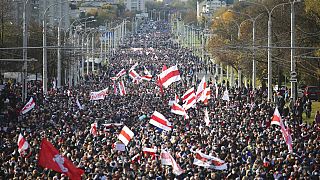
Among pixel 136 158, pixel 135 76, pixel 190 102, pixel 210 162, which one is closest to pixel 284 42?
pixel 135 76

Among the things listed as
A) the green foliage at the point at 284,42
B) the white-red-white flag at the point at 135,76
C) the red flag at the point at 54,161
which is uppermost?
the red flag at the point at 54,161

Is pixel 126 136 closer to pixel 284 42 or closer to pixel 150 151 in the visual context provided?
pixel 150 151

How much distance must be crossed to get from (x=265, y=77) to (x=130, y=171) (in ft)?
131

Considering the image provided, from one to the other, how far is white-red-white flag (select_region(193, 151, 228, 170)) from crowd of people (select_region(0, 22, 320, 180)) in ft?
0.40

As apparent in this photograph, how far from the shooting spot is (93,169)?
24.7m

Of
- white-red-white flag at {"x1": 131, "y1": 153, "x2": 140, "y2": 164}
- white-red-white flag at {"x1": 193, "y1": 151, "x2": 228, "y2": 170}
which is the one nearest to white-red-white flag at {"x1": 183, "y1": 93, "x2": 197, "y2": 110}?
white-red-white flag at {"x1": 131, "y1": 153, "x2": 140, "y2": 164}

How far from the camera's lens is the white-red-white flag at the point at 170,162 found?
78.9 feet

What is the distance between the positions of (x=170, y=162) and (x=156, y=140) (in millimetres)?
6142

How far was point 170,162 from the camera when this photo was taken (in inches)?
967

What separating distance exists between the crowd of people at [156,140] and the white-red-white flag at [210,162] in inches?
4.8

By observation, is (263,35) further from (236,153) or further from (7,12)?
(236,153)

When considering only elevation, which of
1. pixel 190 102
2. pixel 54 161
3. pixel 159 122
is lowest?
pixel 190 102

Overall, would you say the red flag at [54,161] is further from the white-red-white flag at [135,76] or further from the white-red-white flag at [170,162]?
the white-red-white flag at [135,76]

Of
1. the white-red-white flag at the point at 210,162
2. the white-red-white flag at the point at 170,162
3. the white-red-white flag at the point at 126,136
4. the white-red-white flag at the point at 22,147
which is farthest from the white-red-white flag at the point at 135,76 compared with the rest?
the white-red-white flag at the point at 210,162
